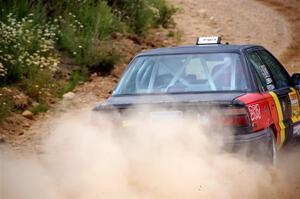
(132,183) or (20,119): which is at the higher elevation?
(132,183)

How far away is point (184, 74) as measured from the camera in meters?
7.23

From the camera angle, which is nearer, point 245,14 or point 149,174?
point 149,174

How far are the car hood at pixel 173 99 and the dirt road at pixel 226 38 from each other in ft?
1.65

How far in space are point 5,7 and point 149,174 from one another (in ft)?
24.7

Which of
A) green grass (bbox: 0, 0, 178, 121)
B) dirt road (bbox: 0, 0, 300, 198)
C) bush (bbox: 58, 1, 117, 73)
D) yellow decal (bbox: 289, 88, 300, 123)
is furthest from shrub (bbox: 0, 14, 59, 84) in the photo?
yellow decal (bbox: 289, 88, 300, 123)

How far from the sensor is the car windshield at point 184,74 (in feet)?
22.9

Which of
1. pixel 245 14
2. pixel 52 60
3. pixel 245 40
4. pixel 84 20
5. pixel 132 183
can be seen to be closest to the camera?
pixel 132 183

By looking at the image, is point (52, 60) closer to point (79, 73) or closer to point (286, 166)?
point (79, 73)

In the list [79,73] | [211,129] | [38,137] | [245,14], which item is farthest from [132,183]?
[245,14]

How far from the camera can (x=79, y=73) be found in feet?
43.4

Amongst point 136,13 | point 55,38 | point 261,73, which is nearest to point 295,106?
point 261,73

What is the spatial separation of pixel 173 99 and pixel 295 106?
2.28 meters

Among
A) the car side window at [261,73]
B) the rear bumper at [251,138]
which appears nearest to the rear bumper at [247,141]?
the rear bumper at [251,138]

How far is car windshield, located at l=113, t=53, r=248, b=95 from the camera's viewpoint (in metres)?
6.97
